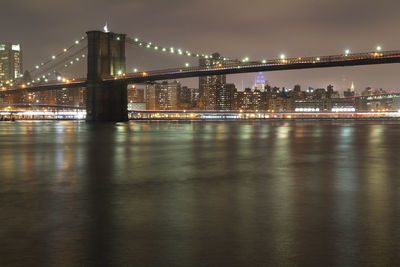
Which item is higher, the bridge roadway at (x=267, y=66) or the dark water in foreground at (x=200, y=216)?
the bridge roadway at (x=267, y=66)

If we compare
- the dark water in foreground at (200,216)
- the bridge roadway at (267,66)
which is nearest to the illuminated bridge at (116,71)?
the bridge roadway at (267,66)

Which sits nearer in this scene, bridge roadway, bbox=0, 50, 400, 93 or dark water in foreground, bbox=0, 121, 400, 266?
dark water in foreground, bbox=0, 121, 400, 266

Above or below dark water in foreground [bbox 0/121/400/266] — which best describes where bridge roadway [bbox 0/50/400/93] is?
above

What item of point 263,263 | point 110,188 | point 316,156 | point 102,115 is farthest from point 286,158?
point 102,115

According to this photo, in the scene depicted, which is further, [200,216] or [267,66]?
[267,66]

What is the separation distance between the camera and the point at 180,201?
831 cm

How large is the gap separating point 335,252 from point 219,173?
24.2 ft

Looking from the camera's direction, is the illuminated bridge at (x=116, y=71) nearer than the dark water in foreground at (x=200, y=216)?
No

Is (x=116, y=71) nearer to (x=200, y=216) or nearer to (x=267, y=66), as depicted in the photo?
(x=267, y=66)

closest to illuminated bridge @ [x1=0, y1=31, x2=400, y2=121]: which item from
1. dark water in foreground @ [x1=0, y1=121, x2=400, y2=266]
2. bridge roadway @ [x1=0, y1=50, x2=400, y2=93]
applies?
bridge roadway @ [x1=0, y1=50, x2=400, y2=93]

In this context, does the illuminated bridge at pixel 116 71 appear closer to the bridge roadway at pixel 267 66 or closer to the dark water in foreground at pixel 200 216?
the bridge roadway at pixel 267 66

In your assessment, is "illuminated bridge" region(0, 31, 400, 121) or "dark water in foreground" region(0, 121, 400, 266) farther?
"illuminated bridge" region(0, 31, 400, 121)

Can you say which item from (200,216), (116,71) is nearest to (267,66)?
(116,71)

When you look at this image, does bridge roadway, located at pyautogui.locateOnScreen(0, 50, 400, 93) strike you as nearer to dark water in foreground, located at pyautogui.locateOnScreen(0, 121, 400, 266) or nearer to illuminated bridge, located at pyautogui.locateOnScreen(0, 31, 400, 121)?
illuminated bridge, located at pyautogui.locateOnScreen(0, 31, 400, 121)
